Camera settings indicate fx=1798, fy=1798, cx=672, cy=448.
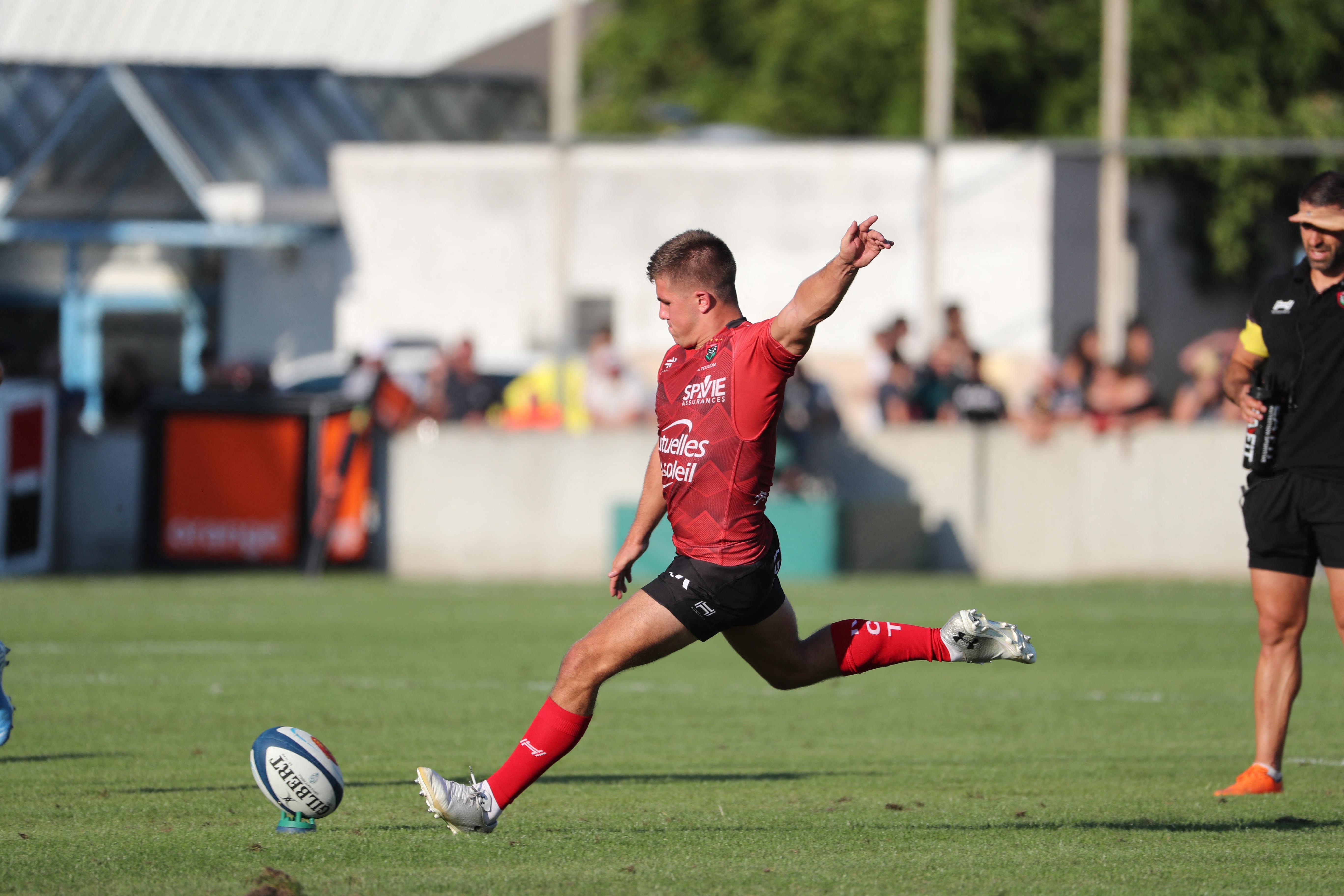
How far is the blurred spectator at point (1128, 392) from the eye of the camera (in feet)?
59.7

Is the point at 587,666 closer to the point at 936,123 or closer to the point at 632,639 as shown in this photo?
the point at 632,639

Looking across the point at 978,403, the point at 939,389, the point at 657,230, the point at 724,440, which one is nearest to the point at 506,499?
the point at 939,389

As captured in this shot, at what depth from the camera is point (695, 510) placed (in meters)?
6.18

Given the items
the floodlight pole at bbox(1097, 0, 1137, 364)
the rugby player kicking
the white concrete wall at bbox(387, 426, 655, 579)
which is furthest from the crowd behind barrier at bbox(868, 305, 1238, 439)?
the rugby player kicking

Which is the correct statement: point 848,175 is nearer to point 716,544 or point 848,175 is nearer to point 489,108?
point 489,108

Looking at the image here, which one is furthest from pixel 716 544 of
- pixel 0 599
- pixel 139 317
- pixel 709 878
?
pixel 139 317

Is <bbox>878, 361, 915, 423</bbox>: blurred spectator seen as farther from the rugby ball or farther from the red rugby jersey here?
the rugby ball

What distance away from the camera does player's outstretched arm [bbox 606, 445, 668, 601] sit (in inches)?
257

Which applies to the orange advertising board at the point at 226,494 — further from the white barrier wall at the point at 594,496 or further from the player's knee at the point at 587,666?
the player's knee at the point at 587,666

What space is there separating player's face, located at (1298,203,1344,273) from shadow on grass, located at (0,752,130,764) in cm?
564

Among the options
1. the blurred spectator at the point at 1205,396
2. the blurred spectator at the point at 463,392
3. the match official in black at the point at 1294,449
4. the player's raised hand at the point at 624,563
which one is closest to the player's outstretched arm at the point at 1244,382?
the match official in black at the point at 1294,449

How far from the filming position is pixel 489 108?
120 feet

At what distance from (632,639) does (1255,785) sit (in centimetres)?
304

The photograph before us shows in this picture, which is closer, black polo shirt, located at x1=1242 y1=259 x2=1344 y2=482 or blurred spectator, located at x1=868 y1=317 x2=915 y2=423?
black polo shirt, located at x1=1242 y1=259 x2=1344 y2=482
